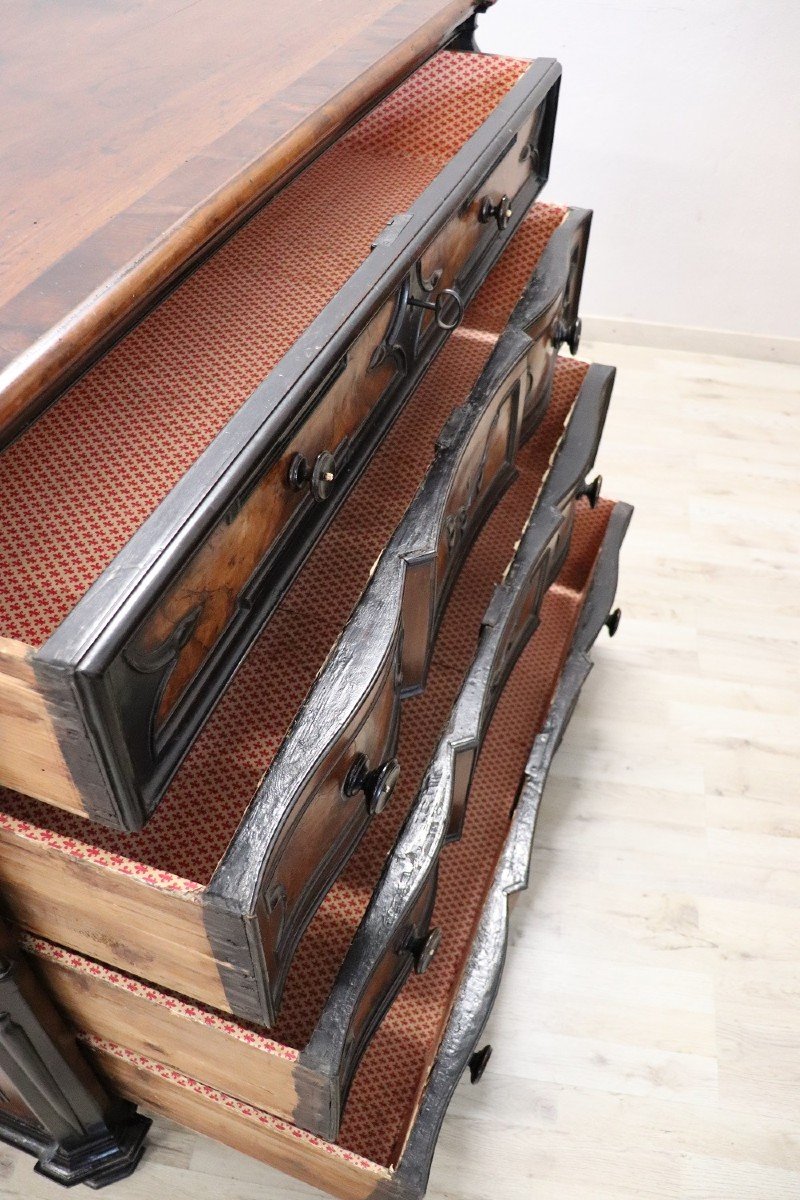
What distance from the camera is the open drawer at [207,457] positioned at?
20.7 inches

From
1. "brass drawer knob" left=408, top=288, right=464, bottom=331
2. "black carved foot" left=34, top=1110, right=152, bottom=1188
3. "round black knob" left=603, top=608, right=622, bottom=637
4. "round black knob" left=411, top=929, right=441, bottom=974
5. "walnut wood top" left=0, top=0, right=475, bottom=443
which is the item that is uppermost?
"walnut wood top" left=0, top=0, right=475, bottom=443

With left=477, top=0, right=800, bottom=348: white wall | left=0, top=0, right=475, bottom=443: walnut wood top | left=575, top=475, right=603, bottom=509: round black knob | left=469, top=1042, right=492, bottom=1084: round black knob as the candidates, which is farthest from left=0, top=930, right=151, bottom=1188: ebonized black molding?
left=477, top=0, right=800, bottom=348: white wall

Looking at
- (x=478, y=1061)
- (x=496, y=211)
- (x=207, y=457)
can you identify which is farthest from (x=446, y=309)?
(x=478, y=1061)

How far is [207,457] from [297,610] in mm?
313

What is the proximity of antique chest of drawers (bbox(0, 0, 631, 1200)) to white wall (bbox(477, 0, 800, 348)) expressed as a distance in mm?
889

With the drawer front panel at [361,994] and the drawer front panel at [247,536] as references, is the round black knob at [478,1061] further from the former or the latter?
the drawer front panel at [247,536]

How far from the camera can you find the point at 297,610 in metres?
0.88

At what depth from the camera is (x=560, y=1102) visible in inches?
46.0

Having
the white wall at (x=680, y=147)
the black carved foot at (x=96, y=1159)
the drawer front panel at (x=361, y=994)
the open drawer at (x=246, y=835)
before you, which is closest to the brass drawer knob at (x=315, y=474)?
the open drawer at (x=246, y=835)

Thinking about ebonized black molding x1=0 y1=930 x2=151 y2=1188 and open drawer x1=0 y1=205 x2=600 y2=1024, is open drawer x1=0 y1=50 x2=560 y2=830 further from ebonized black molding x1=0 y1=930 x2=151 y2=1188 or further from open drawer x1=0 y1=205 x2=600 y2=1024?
ebonized black molding x1=0 y1=930 x2=151 y2=1188

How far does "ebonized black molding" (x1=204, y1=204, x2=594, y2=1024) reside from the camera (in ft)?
1.99

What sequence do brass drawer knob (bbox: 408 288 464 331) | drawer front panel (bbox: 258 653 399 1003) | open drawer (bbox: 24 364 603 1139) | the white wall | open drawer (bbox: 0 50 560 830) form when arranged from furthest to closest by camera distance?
the white wall → brass drawer knob (bbox: 408 288 464 331) → open drawer (bbox: 24 364 603 1139) → drawer front panel (bbox: 258 653 399 1003) → open drawer (bbox: 0 50 560 830)

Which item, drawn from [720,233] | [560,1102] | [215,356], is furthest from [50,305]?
[720,233]

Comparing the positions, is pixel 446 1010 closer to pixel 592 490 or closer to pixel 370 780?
pixel 370 780
